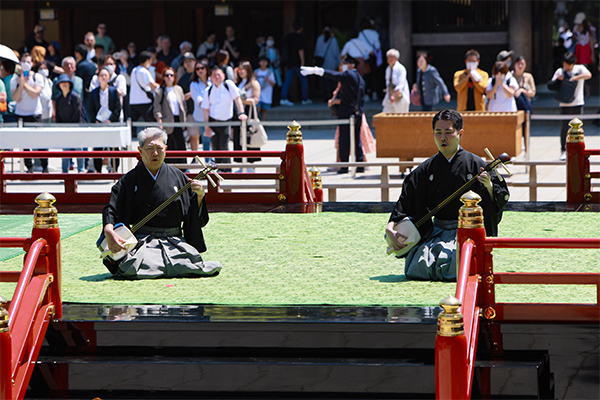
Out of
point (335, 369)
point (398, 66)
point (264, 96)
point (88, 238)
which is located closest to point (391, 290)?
point (335, 369)

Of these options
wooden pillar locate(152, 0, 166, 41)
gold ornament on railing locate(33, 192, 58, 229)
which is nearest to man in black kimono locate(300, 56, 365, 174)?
gold ornament on railing locate(33, 192, 58, 229)

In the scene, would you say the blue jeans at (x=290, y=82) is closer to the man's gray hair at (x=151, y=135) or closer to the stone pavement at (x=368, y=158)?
the stone pavement at (x=368, y=158)

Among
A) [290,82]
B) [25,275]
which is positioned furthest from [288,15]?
[25,275]

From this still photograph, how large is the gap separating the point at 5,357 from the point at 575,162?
6.02 m

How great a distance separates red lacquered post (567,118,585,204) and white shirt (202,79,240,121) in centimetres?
548

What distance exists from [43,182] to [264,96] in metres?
5.73

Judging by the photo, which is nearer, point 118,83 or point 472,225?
point 472,225

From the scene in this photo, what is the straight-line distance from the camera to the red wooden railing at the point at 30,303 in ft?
14.9

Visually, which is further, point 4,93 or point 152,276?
point 4,93

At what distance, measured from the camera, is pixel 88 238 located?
7.79 m

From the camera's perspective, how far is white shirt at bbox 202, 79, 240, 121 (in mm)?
12703

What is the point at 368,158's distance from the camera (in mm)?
14820

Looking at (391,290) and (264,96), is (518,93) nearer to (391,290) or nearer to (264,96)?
(264,96)

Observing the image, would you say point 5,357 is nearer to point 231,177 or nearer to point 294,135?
point 294,135
